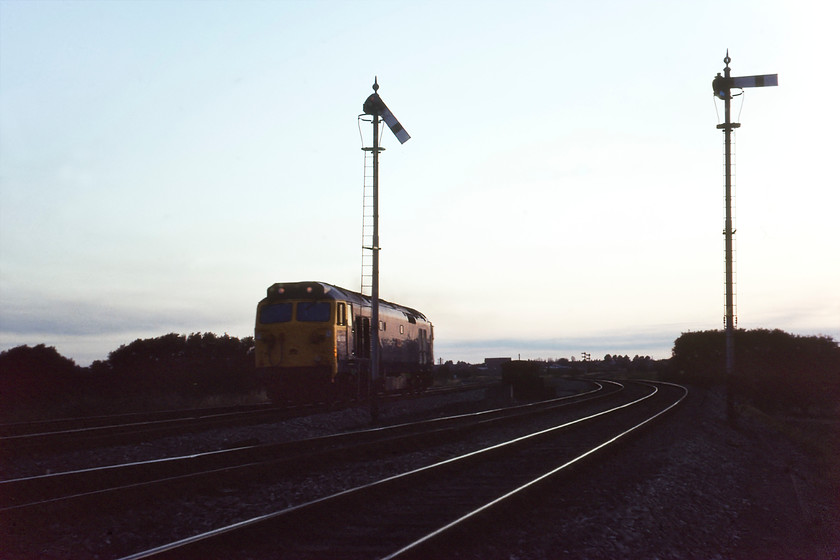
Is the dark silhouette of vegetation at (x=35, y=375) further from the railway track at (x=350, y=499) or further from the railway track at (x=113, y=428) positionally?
the railway track at (x=350, y=499)

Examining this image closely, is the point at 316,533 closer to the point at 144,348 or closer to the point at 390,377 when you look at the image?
the point at 390,377

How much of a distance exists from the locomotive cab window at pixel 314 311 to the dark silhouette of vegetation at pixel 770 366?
28.6m

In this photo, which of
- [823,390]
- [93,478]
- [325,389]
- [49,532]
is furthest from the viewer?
[823,390]

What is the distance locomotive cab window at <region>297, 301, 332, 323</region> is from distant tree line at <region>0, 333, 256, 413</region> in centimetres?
669

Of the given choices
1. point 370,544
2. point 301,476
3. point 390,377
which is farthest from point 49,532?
point 390,377

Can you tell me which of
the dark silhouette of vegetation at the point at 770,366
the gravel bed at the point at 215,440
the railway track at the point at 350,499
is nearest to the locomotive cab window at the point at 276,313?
the gravel bed at the point at 215,440

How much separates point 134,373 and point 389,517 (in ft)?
97.8

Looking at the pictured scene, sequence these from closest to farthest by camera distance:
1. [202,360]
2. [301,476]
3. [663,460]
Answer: [301,476] < [663,460] < [202,360]

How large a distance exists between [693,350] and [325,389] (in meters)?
62.0

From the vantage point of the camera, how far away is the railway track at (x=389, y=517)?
6.66m

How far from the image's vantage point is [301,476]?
11.1 metres

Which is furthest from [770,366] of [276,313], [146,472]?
[146,472]

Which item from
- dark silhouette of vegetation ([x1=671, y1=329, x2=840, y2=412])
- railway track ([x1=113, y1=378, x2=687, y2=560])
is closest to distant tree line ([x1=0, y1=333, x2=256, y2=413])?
railway track ([x1=113, y1=378, x2=687, y2=560])

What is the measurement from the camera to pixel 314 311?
24.2 meters
